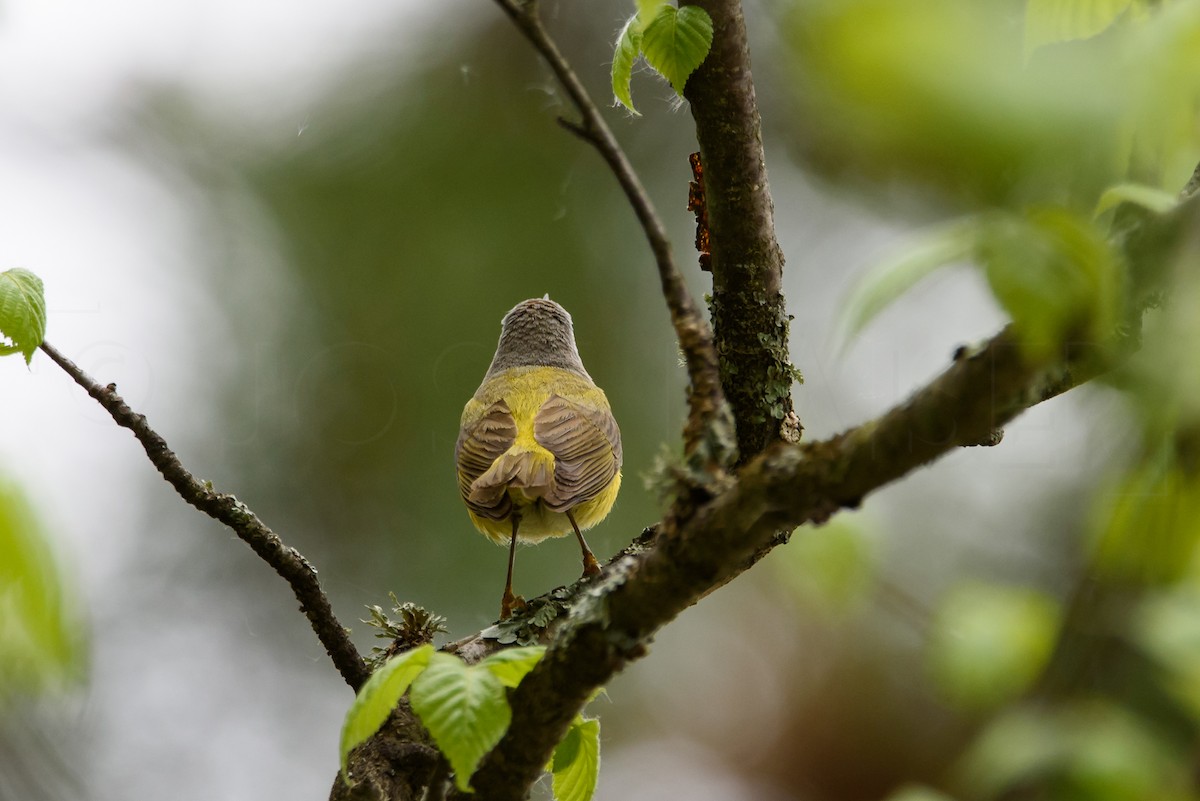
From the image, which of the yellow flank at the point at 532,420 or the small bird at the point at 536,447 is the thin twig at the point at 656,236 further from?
the yellow flank at the point at 532,420

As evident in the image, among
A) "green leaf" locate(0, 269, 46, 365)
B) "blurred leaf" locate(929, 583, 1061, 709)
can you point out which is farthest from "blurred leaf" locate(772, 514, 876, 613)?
"green leaf" locate(0, 269, 46, 365)

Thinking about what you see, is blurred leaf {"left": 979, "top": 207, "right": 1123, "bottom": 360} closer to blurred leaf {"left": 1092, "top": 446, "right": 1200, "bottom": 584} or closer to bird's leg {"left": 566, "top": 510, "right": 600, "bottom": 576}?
blurred leaf {"left": 1092, "top": 446, "right": 1200, "bottom": 584}

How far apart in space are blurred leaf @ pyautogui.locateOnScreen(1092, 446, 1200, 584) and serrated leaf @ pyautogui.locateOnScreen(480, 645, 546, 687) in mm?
1024

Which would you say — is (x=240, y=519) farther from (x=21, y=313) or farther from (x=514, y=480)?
(x=514, y=480)

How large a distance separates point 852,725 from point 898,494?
1356mm

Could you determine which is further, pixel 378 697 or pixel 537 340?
pixel 537 340

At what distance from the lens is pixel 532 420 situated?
15.8ft

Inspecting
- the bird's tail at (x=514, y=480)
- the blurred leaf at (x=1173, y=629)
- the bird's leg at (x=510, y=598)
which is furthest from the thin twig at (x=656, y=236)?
the bird's tail at (x=514, y=480)

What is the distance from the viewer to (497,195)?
716 centimetres

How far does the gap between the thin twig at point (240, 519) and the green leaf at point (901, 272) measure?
1.71 m

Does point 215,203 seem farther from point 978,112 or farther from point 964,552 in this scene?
point 978,112

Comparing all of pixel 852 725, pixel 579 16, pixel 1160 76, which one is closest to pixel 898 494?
pixel 852 725

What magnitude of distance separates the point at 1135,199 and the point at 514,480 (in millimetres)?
3067

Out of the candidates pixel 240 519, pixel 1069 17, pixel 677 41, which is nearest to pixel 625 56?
pixel 677 41
